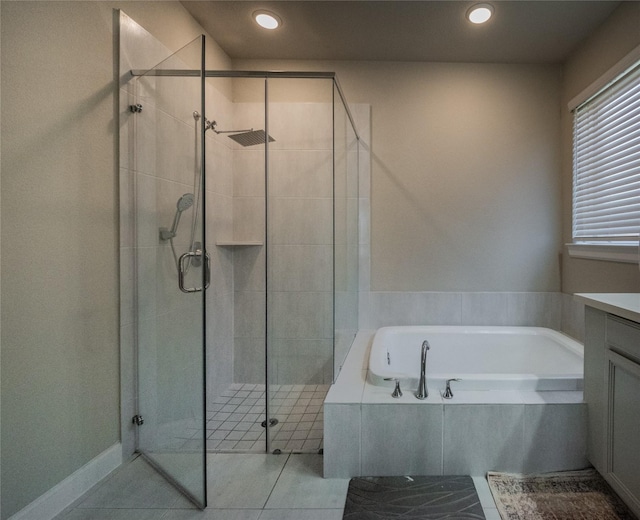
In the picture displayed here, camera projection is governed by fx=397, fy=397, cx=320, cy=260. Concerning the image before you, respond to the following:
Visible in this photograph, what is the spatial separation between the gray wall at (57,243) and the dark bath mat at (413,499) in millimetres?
1154

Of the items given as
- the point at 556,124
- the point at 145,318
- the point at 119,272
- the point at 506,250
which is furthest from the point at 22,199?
the point at 556,124

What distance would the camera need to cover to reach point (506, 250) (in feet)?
9.86

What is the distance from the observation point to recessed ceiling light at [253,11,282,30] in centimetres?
241

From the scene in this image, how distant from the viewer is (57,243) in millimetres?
1538

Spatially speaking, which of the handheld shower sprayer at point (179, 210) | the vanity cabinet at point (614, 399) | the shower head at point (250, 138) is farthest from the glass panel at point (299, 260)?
the vanity cabinet at point (614, 399)

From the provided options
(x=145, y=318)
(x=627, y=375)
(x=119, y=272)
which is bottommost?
(x=627, y=375)

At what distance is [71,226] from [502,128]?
2874 millimetres

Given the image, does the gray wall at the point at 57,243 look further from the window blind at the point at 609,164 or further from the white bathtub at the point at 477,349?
the window blind at the point at 609,164

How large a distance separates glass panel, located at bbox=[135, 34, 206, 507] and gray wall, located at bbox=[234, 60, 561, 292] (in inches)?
60.8

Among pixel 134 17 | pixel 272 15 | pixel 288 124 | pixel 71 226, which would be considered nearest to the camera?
pixel 71 226

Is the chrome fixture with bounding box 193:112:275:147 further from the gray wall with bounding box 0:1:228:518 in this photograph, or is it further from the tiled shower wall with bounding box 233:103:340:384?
the gray wall with bounding box 0:1:228:518

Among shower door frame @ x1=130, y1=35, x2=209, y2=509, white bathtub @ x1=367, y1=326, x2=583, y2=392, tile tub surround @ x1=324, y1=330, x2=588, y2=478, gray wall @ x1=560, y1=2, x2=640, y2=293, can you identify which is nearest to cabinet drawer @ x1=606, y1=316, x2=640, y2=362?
tile tub surround @ x1=324, y1=330, x2=588, y2=478

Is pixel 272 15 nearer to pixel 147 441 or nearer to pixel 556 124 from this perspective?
pixel 556 124

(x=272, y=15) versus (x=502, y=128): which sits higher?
(x=272, y=15)
